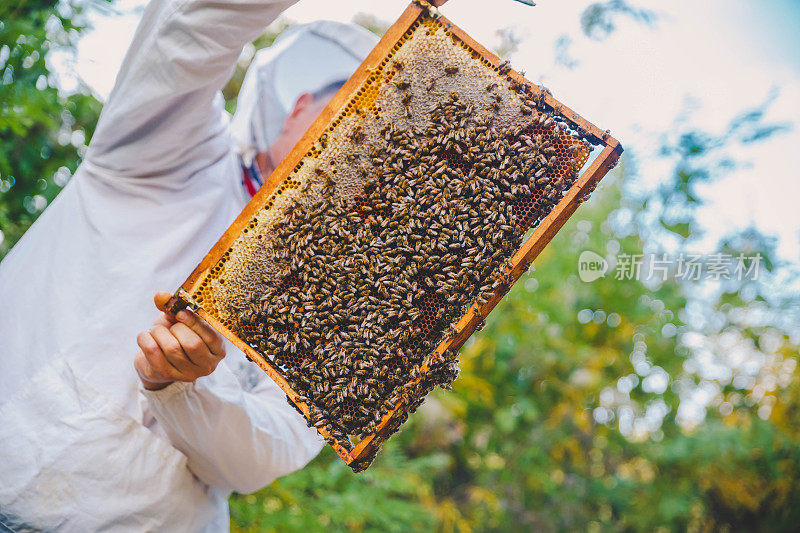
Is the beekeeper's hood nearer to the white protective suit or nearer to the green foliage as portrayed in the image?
the white protective suit

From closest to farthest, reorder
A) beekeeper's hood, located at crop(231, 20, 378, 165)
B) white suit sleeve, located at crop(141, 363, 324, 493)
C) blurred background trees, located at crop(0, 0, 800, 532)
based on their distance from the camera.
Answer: white suit sleeve, located at crop(141, 363, 324, 493), beekeeper's hood, located at crop(231, 20, 378, 165), blurred background trees, located at crop(0, 0, 800, 532)

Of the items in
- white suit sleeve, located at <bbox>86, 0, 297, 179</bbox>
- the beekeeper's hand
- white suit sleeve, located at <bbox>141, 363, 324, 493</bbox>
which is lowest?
white suit sleeve, located at <bbox>141, 363, 324, 493</bbox>

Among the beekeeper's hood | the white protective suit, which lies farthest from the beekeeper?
the beekeeper's hood

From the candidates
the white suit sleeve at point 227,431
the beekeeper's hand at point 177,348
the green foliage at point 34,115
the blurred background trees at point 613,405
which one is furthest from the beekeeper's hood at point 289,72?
the blurred background trees at point 613,405

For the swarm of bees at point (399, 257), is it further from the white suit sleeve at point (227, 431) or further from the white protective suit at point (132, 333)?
the white protective suit at point (132, 333)

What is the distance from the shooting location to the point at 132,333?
7.58 ft

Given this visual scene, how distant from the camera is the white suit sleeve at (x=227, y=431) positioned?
2.21 meters

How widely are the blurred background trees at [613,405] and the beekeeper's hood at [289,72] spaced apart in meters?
2.27

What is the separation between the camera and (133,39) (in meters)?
2.15

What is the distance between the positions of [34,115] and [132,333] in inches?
48.6

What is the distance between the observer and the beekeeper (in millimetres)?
2061

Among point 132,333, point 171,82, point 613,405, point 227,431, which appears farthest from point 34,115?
point 613,405

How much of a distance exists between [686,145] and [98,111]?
478 centimetres

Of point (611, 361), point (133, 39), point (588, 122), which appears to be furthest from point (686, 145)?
point (133, 39)
